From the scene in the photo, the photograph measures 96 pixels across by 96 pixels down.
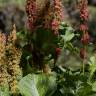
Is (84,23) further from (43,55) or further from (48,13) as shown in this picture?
(43,55)

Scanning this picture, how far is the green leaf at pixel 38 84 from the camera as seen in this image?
5.86 feet

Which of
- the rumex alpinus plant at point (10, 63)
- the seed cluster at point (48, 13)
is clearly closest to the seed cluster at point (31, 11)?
the seed cluster at point (48, 13)

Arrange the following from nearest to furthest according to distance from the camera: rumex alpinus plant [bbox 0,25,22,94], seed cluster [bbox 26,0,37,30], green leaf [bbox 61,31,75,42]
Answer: rumex alpinus plant [bbox 0,25,22,94] < seed cluster [bbox 26,0,37,30] < green leaf [bbox 61,31,75,42]

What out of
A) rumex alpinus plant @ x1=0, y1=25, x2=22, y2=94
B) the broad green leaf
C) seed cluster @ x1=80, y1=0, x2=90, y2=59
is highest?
seed cluster @ x1=80, y1=0, x2=90, y2=59

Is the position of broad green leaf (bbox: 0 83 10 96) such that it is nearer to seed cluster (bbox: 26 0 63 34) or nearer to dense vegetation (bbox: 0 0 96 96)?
dense vegetation (bbox: 0 0 96 96)

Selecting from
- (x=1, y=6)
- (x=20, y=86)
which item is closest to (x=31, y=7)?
(x=20, y=86)

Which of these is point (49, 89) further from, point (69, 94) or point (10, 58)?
point (10, 58)

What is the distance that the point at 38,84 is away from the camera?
1.82m

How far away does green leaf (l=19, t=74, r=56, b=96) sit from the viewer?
179 centimetres

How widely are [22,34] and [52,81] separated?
0.49 meters

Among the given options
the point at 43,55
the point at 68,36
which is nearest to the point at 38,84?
the point at 43,55

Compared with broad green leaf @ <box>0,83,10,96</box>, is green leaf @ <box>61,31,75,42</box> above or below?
above

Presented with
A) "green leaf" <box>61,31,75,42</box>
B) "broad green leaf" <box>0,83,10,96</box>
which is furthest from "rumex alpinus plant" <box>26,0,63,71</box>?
"broad green leaf" <box>0,83,10,96</box>

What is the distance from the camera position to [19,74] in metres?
1.78
